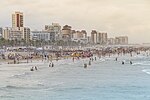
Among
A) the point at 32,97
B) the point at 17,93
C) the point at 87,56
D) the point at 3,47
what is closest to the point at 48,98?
the point at 32,97

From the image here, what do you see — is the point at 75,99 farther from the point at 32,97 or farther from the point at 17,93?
the point at 17,93

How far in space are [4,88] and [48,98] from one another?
8896 millimetres

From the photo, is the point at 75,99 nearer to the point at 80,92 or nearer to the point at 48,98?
the point at 48,98

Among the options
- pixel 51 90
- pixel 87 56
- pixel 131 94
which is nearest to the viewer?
pixel 131 94

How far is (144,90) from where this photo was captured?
39.4 meters

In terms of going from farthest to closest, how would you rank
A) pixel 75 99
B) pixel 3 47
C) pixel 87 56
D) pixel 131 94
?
pixel 3 47 → pixel 87 56 → pixel 131 94 → pixel 75 99

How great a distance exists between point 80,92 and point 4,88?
8232 millimetres

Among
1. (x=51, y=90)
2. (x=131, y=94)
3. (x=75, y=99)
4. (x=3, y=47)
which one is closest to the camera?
(x=75, y=99)

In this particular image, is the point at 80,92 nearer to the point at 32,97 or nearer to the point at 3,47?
the point at 32,97

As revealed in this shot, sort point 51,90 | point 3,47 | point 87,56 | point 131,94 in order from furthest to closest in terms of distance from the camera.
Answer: point 3,47 < point 87,56 < point 51,90 < point 131,94

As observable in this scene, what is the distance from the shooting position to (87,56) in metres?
137

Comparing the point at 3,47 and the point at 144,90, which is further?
the point at 3,47

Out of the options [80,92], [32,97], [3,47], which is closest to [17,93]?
[32,97]

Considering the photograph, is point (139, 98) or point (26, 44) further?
point (26, 44)
